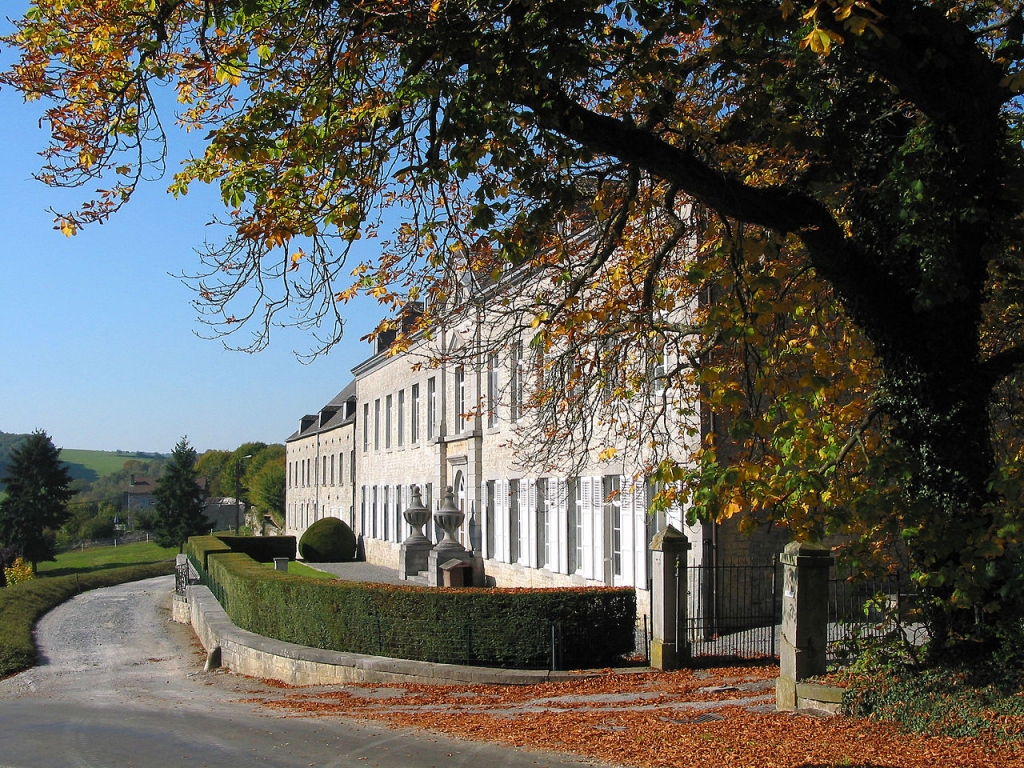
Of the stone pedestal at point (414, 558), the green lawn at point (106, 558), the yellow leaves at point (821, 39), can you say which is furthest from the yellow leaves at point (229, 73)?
the green lawn at point (106, 558)

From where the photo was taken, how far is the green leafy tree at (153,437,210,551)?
68.0m

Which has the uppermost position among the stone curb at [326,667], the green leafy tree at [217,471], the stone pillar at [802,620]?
the green leafy tree at [217,471]

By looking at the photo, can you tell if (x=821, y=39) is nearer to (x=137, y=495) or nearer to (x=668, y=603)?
(x=668, y=603)

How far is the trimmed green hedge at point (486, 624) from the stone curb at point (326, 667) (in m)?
0.30

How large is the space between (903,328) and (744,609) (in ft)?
25.8

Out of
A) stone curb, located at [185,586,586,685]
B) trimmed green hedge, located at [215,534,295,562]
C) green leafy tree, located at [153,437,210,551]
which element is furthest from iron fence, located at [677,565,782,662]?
green leafy tree, located at [153,437,210,551]

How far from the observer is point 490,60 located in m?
6.93

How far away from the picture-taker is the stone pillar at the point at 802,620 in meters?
9.30

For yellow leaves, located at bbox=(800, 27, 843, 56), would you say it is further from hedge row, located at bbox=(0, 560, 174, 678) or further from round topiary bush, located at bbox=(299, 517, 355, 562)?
round topiary bush, located at bbox=(299, 517, 355, 562)

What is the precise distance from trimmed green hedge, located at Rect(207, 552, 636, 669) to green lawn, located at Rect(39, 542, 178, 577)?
5199cm

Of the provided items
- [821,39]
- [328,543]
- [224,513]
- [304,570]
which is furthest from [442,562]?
[224,513]

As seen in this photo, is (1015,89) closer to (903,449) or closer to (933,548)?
(903,449)

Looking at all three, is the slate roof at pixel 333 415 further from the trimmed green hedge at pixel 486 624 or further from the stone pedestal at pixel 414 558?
the trimmed green hedge at pixel 486 624

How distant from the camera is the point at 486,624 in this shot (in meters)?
13.5
